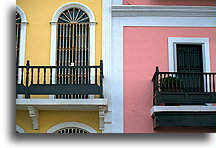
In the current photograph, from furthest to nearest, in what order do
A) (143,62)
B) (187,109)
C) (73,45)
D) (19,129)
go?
(73,45), (143,62), (187,109), (19,129)

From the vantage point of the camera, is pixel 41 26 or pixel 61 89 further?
pixel 41 26

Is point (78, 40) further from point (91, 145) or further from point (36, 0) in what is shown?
point (91, 145)

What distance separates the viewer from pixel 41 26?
149 inches

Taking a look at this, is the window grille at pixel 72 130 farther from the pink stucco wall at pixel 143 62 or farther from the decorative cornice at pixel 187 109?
the decorative cornice at pixel 187 109

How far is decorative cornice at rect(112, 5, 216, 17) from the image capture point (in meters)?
3.81

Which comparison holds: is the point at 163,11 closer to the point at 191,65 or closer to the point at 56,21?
the point at 191,65

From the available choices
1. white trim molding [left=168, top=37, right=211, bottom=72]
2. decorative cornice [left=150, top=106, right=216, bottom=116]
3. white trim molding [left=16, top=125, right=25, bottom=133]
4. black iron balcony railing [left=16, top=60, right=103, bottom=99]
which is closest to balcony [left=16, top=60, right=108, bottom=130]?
black iron balcony railing [left=16, top=60, right=103, bottom=99]

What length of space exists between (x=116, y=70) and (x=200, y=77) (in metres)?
0.62

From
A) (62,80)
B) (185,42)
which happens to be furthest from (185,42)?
(62,80)

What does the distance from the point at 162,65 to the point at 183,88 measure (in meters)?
0.23

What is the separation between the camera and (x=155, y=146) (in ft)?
11.1

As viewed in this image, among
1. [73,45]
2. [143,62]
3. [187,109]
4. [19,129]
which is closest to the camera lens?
[19,129]

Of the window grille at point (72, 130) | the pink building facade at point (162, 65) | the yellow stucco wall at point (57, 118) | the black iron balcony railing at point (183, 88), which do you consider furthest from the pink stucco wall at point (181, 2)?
the window grille at point (72, 130)

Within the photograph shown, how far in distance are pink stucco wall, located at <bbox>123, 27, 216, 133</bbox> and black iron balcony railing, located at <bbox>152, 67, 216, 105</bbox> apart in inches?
2.3
